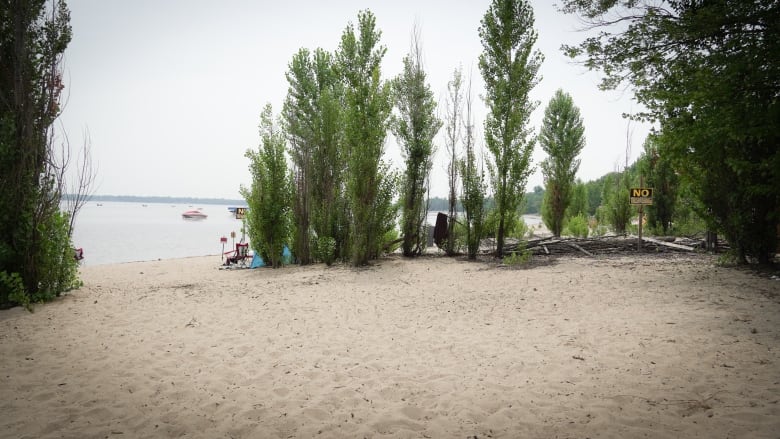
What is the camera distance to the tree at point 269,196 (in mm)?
12867

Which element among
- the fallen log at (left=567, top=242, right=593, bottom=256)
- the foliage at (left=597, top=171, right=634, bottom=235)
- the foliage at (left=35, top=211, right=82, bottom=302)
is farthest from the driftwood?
the foliage at (left=35, top=211, right=82, bottom=302)

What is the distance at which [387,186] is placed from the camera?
39.9 ft

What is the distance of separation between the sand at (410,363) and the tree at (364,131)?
453cm

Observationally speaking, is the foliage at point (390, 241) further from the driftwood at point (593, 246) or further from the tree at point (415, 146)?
the driftwood at point (593, 246)

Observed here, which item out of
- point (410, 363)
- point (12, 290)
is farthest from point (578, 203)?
point (12, 290)

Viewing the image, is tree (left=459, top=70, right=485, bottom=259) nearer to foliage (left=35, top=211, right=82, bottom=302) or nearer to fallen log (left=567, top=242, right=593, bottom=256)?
fallen log (left=567, top=242, right=593, bottom=256)

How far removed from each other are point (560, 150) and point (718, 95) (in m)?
16.1

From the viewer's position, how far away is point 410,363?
4.37 metres

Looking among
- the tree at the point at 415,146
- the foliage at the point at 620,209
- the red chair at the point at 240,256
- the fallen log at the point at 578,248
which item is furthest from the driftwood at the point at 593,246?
the red chair at the point at 240,256

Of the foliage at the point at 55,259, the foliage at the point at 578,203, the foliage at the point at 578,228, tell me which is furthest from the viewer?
the foliage at the point at 578,203

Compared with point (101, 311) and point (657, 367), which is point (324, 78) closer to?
point (101, 311)

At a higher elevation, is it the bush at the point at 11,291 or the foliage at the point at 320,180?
the foliage at the point at 320,180

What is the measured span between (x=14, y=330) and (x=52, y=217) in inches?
99.9

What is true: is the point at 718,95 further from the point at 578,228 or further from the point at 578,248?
the point at 578,228
